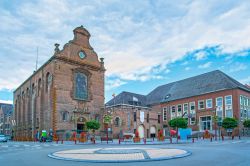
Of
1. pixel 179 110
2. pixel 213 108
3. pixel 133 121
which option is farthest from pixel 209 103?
pixel 133 121

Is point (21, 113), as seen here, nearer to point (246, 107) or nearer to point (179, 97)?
point (179, 97)

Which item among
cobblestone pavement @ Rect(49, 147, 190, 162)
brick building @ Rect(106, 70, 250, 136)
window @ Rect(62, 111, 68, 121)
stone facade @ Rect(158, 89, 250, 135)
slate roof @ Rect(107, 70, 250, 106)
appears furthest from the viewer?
slate roof @ Rect(107, 70, 250, 106)

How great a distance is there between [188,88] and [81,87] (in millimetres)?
23682

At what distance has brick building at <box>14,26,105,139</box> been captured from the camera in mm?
46750

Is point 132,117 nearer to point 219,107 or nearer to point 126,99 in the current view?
point 126,99

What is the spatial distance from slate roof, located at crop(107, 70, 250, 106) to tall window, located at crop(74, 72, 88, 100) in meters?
10.5

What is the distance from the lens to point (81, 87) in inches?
2013

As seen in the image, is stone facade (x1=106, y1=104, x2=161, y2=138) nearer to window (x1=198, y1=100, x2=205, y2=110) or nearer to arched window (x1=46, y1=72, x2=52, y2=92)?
window (x1=198, y1=100, x2=205, y2=110)

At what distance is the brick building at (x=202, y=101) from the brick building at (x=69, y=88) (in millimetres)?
8112

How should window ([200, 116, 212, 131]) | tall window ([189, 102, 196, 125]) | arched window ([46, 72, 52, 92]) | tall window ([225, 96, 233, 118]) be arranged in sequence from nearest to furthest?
1. arched window ([46, 72, 52, 92])
2. tall window ([225, 96, 233, 118])
3. window ([200, 116, 212, 131])
4. tall window ([189, 102, 196, 125])

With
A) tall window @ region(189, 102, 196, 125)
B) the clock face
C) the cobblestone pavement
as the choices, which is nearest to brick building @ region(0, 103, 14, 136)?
the clock face

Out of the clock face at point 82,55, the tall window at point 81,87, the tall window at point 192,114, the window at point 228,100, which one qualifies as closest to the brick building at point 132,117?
the tall window at point 81,87

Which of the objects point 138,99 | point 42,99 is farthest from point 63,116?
point 138,99

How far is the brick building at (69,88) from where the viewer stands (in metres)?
46.8
